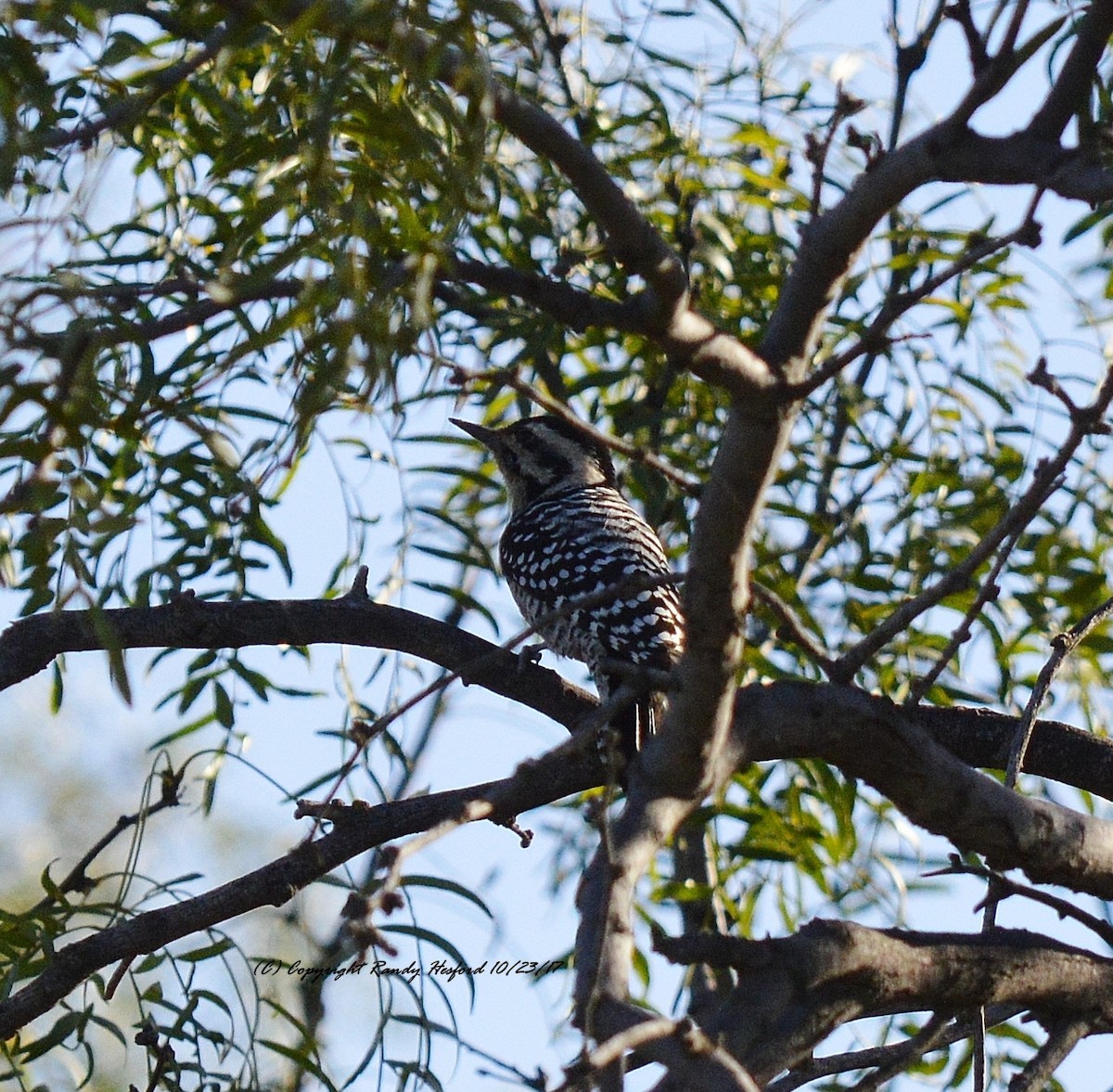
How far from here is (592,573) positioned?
350cm

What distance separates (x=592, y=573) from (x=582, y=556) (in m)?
0.07

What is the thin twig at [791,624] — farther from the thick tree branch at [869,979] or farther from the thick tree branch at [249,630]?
the thick tree branch at [249,630]

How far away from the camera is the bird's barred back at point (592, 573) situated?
3254 millimetres

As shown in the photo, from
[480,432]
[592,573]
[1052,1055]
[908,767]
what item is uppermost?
[480,432]

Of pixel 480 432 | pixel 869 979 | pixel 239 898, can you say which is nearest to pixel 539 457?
pixel 480 432

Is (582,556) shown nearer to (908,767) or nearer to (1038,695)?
(1038,695)

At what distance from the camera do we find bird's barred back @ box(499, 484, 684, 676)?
325 cm

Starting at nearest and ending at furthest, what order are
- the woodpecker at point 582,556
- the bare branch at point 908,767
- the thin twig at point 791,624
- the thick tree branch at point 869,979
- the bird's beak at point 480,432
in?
the thin twig at point 791,624 < the thick tree branch at point 869,979 < the bare branch at point 908,767 < the woodpecker at point 582,556 < the bird's beak at point 480,432

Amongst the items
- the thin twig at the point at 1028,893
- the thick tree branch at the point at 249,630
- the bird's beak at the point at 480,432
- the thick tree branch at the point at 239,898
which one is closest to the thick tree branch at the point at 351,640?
the thick tree branch at the point at 249,630

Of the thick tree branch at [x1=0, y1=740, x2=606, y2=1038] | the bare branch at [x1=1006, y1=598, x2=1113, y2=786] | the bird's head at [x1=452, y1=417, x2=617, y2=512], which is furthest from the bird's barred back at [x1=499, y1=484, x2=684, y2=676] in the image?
the bare branch at [x1=1006, y1=598, x2=1113, y2=786]

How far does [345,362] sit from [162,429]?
1.30 meters

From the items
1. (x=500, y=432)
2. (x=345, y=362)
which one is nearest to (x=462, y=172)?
(x=345, y=362)

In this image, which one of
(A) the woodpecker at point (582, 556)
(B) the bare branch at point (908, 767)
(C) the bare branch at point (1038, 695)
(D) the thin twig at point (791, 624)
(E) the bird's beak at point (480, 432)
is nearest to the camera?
(D) the thin twig at point (791, 624)

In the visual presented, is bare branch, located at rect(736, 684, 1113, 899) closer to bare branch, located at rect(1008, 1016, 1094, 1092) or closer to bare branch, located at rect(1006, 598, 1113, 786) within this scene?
bare branch, located at rect(1006, 598, 1113, 786)
